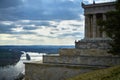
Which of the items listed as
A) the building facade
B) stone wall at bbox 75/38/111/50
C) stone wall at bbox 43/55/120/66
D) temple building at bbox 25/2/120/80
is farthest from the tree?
the building facade

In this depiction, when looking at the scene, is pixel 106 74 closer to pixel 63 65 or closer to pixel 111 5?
pixel 63 65

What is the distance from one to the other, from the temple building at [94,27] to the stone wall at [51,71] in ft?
15.8

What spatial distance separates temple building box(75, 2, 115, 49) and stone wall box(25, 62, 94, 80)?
480 cm

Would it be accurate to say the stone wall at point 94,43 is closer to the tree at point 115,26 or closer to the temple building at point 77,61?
the temple building at point 77,61

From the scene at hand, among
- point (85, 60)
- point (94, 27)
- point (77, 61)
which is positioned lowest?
point (77, 61)

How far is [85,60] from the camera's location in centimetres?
2892

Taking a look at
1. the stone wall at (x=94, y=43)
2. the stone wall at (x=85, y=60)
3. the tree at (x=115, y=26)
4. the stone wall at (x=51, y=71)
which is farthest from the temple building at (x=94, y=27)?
the tree at (x=115, y=26)

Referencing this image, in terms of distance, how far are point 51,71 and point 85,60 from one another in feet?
11.5

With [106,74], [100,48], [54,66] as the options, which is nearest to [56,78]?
[54,66]

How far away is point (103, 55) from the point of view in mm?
29109

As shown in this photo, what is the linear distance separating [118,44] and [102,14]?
11050 mm

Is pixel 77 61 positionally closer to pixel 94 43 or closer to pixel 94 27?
pixel 94 43

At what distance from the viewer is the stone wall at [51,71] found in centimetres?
2842

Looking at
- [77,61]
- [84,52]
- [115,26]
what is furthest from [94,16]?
[115,26]
